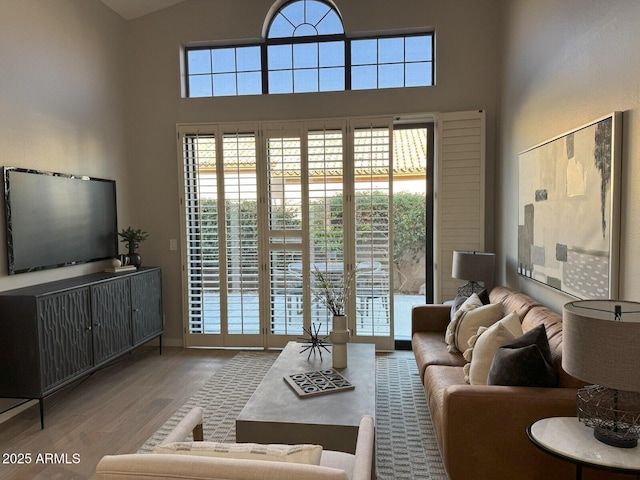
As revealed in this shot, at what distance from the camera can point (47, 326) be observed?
296 cm

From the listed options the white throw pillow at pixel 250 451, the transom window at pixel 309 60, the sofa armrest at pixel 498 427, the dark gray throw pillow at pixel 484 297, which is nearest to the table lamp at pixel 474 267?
the dark gray throw pillow at pixel 484 297

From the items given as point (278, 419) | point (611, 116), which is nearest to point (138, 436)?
point (278, 419)

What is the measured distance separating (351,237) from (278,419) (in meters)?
2.54

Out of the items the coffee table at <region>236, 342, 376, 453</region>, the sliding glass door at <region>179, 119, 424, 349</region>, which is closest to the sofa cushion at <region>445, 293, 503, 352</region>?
the coffee table at <region>236, 342, 376, 453</region>

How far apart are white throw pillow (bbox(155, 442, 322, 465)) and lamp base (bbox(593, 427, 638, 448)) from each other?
119cm

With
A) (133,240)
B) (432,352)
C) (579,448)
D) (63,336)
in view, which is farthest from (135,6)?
(579,448)

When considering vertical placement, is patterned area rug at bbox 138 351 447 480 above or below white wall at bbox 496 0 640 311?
below

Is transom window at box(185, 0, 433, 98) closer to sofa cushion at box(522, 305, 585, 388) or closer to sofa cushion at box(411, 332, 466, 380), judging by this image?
sofa cushion at box(411, 332, 466, 380)

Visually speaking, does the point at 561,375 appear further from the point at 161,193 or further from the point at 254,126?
the point at 161,193

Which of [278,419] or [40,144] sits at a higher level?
[40,144]

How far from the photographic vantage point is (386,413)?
3137 mm

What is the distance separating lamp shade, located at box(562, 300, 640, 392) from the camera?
4.83 ft

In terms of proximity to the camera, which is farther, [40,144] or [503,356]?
[40,144]

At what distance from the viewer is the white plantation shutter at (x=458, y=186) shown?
4270 mm
